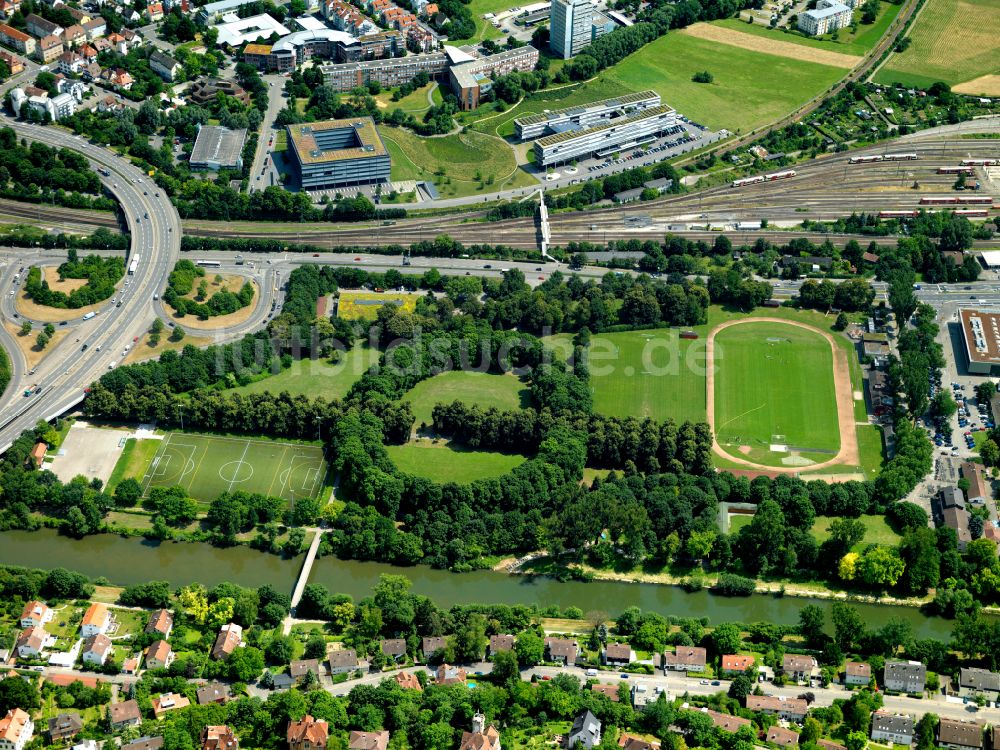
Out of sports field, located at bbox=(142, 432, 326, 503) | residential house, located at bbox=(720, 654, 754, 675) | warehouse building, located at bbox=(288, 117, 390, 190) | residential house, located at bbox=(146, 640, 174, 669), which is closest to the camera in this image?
residential house, located at bbox=(146, 640, 174, 669)

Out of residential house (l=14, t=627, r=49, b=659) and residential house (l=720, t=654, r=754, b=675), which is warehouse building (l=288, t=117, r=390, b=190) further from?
residential house (l=720, t=654, r=754, b=675)

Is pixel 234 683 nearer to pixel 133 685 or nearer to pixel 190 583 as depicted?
pixel 133 685

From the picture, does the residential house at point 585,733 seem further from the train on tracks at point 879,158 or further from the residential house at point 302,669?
the train on tracks at point 879,158

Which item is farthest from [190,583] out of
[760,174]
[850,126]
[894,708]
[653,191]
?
[850,126]

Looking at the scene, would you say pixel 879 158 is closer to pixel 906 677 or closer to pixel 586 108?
pixel 586 108

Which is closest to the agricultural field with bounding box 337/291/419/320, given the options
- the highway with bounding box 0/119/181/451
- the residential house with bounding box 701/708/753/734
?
the highway with bounding box 0/119/181/451

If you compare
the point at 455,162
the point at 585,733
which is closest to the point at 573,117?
the point at 455,162

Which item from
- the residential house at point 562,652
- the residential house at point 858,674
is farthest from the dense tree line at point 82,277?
the residential house at point 858,674
